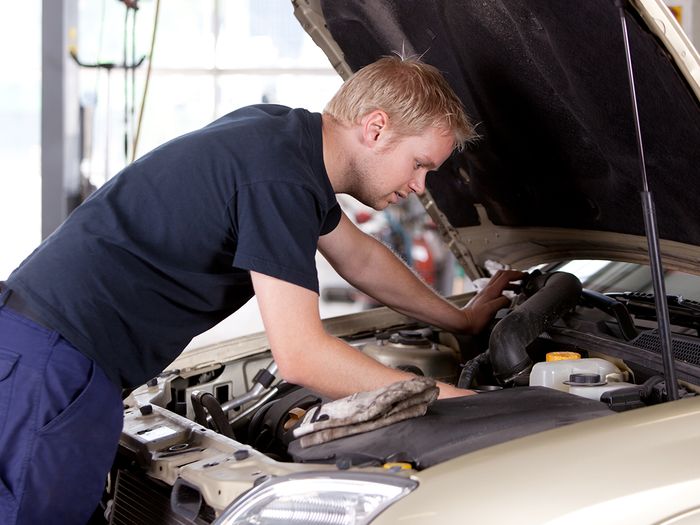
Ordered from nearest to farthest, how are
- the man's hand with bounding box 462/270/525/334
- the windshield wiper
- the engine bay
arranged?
1. the engine bay
2. the windshield wiper
3. the man's hand with bounding box 462/270/525/334

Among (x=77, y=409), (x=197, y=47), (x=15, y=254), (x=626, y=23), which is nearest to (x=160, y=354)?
(x=77, y=409)

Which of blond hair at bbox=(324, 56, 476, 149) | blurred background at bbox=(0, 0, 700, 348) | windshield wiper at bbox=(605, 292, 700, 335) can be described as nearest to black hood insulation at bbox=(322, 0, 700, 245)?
windshield wiper at bbox=(605, 292, 700, 335)

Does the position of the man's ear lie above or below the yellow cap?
above

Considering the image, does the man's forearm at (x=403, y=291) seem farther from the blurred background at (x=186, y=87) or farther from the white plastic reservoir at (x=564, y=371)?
the blurred background at (x=186, y=87)

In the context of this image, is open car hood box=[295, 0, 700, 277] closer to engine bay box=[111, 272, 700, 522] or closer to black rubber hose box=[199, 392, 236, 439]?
engine bay box=[111, 272, 700, 522]

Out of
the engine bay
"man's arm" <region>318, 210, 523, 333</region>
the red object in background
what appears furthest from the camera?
the red object in background

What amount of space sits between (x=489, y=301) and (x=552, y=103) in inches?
24.4

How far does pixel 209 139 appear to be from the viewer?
1.66 m

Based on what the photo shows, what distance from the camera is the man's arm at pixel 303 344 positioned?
1519 millimetres

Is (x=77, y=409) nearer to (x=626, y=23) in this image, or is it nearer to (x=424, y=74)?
(x=424, y=74)

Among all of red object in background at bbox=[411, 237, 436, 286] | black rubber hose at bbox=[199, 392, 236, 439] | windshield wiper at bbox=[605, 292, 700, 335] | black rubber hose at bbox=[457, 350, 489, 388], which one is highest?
windshield wiper at bbox=[605, 292, 700, 335]

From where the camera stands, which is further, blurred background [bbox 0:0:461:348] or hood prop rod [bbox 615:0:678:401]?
blurred background [bbox 0:0:461:348]

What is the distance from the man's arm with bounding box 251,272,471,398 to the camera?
4.98 feet

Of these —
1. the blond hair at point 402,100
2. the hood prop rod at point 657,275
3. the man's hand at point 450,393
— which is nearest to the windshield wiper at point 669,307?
the hood prop rod at point 657,275
